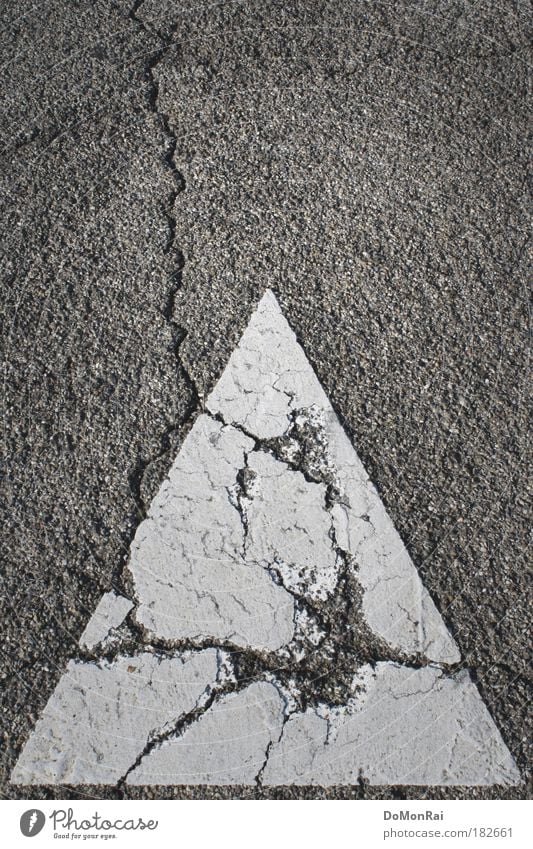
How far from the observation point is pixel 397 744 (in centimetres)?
250

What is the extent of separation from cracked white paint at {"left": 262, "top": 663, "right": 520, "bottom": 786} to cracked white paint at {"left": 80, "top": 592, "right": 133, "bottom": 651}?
0.63 metres

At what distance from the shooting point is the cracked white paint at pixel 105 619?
8.40ft

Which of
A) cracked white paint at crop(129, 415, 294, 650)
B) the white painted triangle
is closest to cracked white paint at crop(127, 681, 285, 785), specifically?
the white painted triangle

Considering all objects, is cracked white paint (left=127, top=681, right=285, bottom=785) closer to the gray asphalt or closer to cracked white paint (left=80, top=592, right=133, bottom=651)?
the gray asphalt

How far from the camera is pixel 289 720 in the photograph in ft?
8.21

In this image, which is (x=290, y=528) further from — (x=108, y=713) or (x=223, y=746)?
(x=108, y=713)

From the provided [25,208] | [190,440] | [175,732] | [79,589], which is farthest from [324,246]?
[175,732]

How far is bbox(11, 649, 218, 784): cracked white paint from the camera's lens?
2.47 m

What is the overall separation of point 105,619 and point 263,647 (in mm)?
516

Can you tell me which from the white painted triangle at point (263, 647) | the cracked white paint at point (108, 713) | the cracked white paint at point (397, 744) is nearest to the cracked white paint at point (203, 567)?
the white painted triangle at point (263, 647)

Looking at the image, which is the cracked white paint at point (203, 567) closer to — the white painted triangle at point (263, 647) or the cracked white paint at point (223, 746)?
the white painted triangle at point (263, 647)

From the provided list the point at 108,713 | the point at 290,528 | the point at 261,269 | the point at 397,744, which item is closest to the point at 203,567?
the point at 290,528

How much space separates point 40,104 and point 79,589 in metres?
2.08

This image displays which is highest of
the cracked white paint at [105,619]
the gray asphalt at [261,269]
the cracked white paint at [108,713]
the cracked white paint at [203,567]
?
the gray asphalt at [261,269]
